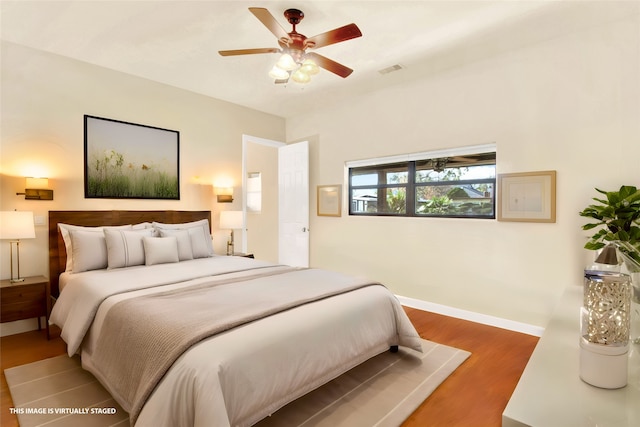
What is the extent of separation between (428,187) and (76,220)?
13.3 ft

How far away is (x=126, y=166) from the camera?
3928 millimetres

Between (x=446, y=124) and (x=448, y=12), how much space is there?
1382 mm

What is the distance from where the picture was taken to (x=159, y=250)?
3.37 m

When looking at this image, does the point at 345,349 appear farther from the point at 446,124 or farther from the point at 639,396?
the point at 446,124

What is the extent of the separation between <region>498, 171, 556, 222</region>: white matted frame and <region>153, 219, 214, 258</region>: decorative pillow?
3.33m

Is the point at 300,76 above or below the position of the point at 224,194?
above

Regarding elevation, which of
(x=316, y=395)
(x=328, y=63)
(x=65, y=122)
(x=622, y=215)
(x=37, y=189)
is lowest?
(x=316, y=395)

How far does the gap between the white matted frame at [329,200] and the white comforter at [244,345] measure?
2.22m

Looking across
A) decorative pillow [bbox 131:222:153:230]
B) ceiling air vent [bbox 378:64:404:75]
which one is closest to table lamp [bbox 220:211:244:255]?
decorative pillow [bbox 131:222:153:230]

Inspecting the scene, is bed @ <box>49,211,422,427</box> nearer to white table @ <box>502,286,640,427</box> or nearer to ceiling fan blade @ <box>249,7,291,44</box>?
white table @ <box>502,286,640,427</box>

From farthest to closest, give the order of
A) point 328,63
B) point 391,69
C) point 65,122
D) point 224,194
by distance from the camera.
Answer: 1. point 224,194
2. point 391,69
3. point 65,122
4. point 328,63

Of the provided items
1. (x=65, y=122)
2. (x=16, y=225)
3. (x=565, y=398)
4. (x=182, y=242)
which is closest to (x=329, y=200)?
(x=182, y=242)

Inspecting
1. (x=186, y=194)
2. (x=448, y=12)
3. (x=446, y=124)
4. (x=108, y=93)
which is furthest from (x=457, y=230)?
(x=108, y=93)

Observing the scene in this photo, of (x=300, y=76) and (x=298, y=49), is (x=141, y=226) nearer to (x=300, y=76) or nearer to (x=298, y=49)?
(x=300, y=76)
